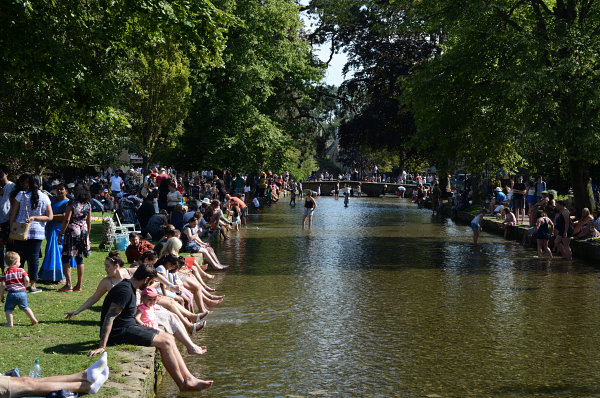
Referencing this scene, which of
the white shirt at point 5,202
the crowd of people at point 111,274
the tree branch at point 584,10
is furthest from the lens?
the tree branch at point 584,10

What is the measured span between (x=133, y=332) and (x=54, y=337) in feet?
3.63

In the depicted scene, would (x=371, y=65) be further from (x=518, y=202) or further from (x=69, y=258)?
(x=69, y=258)

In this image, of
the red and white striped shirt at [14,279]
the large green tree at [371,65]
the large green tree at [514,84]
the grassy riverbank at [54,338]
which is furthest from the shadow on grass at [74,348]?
the large green tree at [371,65]

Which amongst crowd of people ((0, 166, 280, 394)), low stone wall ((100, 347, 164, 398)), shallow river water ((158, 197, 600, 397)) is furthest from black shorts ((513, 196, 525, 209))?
low stone wall ((100, 347, 164, 398))

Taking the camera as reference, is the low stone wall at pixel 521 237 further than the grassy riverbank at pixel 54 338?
Yes

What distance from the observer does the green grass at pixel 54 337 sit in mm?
7023

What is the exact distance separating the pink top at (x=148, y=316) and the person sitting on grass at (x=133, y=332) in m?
0.31

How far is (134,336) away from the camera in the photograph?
311 inches

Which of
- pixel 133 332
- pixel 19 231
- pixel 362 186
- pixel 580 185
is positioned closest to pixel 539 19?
pixel 580 185

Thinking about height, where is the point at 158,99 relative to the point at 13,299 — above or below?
above

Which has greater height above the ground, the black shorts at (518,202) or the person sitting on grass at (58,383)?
the black shorts at (518,202)

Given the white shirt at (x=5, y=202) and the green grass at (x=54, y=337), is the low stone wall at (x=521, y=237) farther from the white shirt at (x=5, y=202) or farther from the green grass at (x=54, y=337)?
the white shirt at (x=5, y=202)

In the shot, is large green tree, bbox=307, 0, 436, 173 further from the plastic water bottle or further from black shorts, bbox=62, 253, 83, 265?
the plastic water bottle

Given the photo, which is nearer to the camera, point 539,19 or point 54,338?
point 54,338
